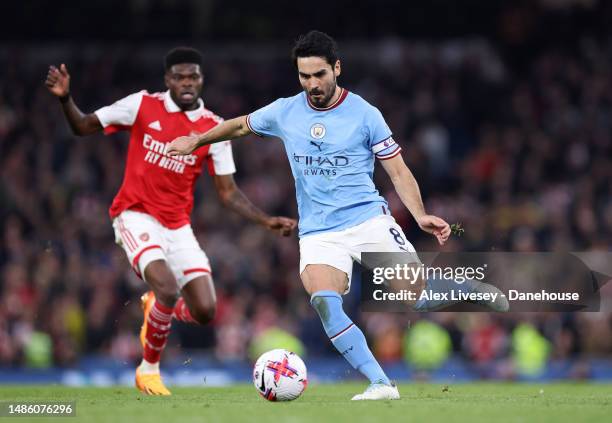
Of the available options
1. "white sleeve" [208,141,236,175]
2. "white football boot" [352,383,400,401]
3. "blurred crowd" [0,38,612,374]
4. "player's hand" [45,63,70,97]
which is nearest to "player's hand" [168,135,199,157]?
"player's hand" [45,63,70,97]

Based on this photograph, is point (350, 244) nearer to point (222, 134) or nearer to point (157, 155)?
point (222, 134)

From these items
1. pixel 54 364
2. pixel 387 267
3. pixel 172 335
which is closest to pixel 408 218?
pixel 172 335

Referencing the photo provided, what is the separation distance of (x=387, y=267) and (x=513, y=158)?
1138cm

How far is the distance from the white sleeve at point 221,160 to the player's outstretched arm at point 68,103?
108 cm

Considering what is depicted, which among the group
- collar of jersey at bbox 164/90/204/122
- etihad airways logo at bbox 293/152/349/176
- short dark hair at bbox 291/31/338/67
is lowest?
etihad airways logo at bbox 293/152/349/176

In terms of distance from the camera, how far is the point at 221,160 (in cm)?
1127

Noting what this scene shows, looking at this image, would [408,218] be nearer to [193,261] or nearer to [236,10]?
[236,10]

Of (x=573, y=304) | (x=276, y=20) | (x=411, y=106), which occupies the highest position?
(x=276, y=20)

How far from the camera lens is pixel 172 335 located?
17875mm

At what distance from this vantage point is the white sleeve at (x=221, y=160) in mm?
11195

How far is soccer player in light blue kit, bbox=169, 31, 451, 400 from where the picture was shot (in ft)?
29.7

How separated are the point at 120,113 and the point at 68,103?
59cm

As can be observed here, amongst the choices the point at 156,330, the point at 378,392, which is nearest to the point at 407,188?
the point at 378,392

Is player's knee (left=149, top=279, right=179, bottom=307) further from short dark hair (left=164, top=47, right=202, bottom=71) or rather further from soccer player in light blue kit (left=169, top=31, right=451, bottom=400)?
short dark hair (left=164, top=47, right=202, bottom=71)
